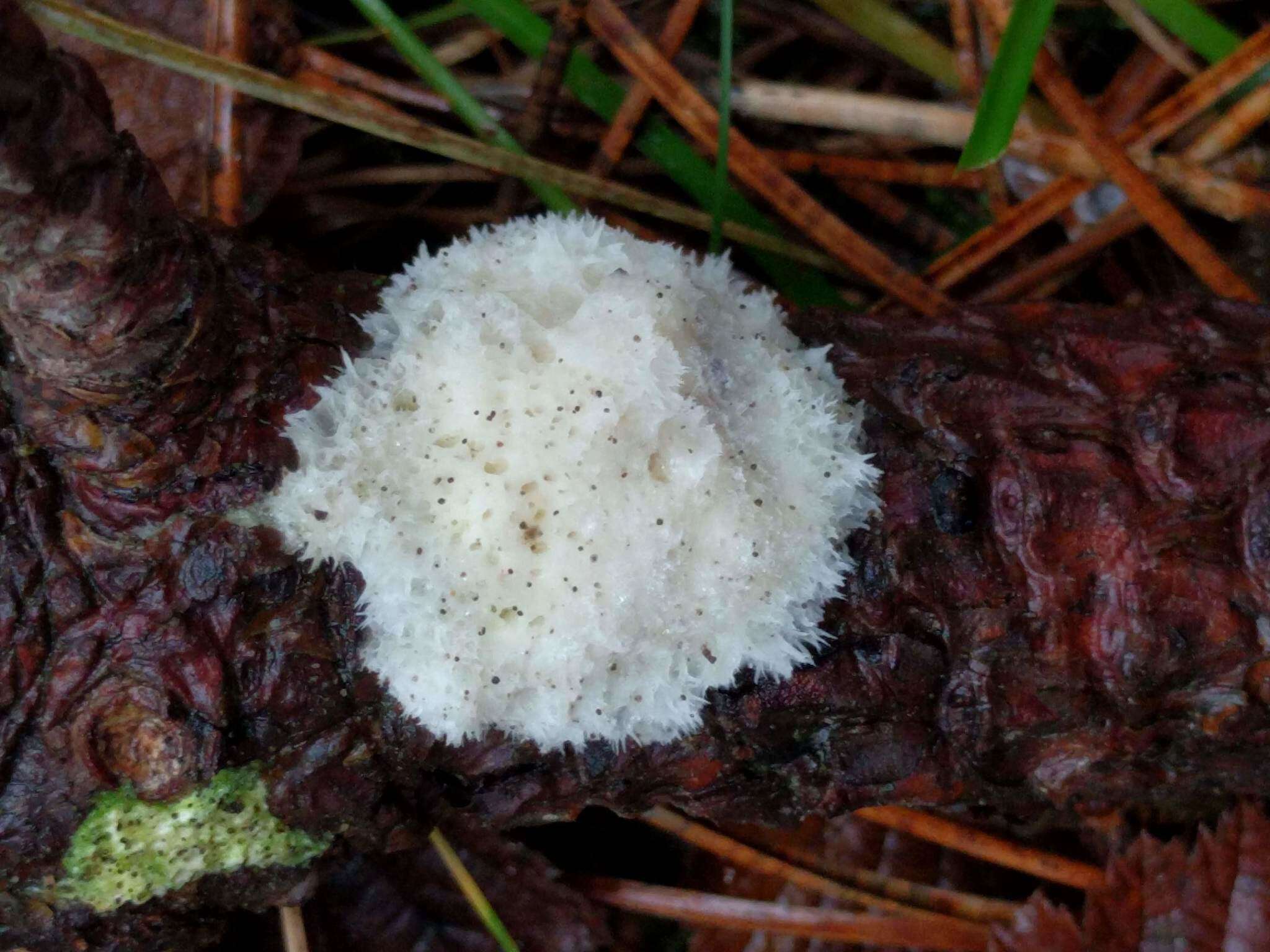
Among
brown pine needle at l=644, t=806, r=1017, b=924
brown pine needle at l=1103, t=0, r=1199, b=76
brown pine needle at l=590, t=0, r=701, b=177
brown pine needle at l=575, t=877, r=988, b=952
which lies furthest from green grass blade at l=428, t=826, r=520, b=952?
brown pine needle at l=1103, t=0, r=1199, b=76

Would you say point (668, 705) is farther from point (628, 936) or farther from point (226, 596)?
point (628, 936)

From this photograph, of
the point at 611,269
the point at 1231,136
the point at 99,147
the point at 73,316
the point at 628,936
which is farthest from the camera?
the point at 628,936

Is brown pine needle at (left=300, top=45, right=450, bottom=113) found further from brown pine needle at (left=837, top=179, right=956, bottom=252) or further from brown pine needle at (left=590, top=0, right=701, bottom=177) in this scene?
brown pine needle at (left=837, top=179, right=956, bottom=252)

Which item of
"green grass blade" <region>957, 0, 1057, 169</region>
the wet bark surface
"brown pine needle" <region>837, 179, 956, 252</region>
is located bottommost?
the wet bark surface

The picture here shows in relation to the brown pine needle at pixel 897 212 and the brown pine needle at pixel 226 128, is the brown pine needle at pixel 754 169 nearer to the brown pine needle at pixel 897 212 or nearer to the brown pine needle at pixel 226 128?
the brown pine needle at pixel 897 212

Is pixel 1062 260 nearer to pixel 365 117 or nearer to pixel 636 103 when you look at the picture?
pixel 636 103

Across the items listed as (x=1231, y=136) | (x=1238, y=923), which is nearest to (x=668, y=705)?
(x=1238, y=923)

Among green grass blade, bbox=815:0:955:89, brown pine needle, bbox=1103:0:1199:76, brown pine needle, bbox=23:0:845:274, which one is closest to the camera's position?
brown pine needle, bbox=23:0:845:274
